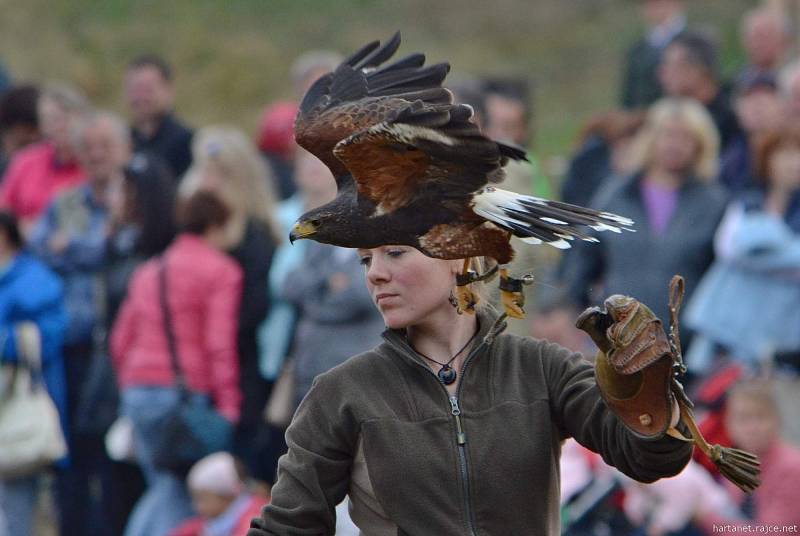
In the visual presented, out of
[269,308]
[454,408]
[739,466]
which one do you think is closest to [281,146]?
[269,308]

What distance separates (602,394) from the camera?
291 cm

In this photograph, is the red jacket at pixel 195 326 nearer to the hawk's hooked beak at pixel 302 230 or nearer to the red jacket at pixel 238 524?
the red jacket at pixel 238 524

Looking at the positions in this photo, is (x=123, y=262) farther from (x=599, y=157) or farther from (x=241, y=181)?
(x=599, y=157)

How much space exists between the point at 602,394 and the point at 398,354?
0.49m

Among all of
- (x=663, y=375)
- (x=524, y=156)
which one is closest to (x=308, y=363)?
(x=524, y=156)

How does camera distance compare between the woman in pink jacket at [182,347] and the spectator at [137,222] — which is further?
the spectator at [137,222]

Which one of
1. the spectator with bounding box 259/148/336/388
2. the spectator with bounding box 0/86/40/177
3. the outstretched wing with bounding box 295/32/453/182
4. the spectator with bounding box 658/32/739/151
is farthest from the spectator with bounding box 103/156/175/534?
the outstretched wing with bounding box 295/32/453/182

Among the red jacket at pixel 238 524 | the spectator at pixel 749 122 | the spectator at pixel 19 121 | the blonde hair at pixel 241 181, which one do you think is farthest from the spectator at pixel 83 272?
the spectator at pixel 749 122

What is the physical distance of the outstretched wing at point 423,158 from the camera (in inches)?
117

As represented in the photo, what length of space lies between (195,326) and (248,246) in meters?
0.45

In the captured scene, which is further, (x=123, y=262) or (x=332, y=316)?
(x=123, y=262)

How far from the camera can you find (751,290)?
629cm

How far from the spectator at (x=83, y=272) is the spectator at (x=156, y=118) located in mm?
781

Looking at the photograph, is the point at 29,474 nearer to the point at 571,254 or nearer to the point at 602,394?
the point at 571,254
